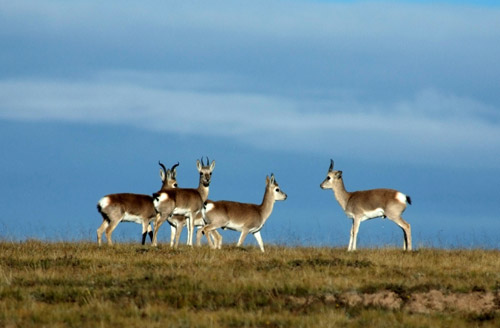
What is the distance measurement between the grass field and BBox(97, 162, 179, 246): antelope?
12.5ft

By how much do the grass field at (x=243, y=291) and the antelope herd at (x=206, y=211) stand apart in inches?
142

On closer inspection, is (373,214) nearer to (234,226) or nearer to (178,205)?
(234,226)

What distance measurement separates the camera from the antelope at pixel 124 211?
70.2 feet

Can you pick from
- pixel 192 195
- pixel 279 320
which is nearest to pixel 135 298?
pixel 279 320

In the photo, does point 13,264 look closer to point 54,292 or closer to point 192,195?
point 54,292

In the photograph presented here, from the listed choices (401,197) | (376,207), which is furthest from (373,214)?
(401,197)

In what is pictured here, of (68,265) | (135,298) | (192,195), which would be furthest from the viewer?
(192,195)

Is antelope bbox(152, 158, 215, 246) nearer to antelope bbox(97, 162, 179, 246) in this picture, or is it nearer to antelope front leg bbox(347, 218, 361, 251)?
antelope bbox(97, 162, 179, 246)

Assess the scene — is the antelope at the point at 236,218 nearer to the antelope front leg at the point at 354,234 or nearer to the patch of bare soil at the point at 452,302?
the antelope front leg at the point at 354,234

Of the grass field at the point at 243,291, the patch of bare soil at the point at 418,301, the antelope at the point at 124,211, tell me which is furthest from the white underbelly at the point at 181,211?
the patch of bare soil at the point at 418,301

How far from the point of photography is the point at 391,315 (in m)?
11.6

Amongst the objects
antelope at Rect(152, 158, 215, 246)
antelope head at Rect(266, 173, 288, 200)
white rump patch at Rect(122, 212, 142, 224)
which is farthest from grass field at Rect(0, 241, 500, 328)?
antelope head at Rect(266, 173, 288, 200)

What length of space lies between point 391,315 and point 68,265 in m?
7.28

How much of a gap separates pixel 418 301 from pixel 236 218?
30.7ft
